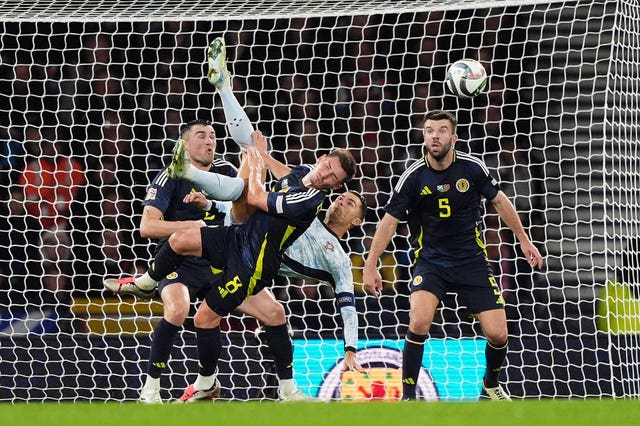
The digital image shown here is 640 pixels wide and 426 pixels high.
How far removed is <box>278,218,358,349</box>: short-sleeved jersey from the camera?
25.4 feet

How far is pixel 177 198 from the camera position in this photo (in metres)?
7.95

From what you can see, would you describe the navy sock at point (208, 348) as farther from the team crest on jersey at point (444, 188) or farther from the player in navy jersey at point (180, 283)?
the team crest on jersey at point (444, 188)

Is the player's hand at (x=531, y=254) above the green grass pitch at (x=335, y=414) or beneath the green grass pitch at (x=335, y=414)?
above

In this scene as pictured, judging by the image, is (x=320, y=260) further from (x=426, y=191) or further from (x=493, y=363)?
(x=493, y=363)

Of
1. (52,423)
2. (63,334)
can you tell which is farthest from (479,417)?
(63,334)

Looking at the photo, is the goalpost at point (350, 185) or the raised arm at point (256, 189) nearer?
the raised arm at point (256, 189)

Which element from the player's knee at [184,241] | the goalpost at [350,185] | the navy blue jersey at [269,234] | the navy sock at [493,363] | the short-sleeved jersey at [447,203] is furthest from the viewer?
the goalpost at [350,185]

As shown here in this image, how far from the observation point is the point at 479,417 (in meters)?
5.27

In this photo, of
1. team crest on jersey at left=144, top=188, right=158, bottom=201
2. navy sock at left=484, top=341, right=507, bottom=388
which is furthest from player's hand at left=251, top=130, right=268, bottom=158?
navy sock at left=484, top=341, right=507, bottom=388

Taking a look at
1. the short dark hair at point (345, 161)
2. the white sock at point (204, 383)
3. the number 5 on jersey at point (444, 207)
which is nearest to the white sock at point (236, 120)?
the short dark hair at point (345, 161)

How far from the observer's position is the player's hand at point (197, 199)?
7117mm

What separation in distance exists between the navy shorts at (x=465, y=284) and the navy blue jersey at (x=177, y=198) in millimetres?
1449

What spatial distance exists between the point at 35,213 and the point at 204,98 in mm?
1917

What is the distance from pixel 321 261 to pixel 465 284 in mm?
931
